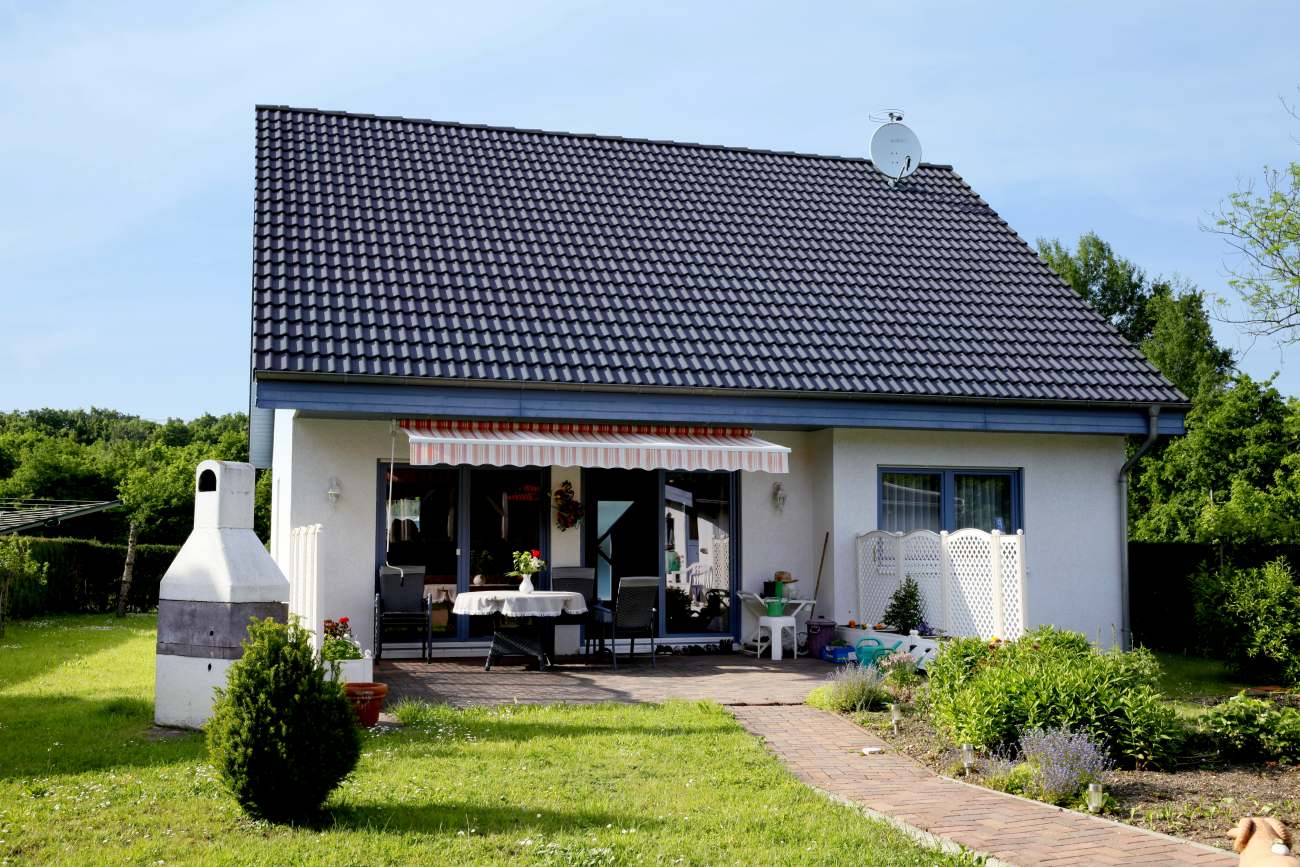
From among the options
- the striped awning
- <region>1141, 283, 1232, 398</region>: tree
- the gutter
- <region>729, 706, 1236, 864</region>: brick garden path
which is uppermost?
<region>1141, 283, 1232, 398</region>: tree

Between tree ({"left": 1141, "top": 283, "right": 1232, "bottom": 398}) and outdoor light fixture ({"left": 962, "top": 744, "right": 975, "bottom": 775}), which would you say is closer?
outdoor light fixture ({"left": 962, "top": 744, "right": 975, "bottom": 775})

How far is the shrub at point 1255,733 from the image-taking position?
9.10 metres

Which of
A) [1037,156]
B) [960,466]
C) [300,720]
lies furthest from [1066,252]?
[300,720]

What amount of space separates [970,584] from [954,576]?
28 centimetres

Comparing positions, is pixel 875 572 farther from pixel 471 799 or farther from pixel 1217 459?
pixel 1217 459

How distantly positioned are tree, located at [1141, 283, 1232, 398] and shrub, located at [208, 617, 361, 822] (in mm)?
36866

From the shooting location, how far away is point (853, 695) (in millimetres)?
11477

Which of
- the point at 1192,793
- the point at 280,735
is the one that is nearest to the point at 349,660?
the point at 280,735

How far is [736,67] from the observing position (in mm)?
14391

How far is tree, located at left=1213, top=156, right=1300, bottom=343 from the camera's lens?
16.2m

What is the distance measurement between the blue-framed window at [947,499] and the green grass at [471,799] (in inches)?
249

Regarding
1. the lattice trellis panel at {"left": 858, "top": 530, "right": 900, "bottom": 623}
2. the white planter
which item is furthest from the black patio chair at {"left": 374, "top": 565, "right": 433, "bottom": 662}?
the lattice trellis panel at {"left": 858, "top": 530, "right": 900, "bottom": 623}

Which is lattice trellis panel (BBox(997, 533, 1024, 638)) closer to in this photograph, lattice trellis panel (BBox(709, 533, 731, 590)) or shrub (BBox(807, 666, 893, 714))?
shrub (BBox(807, 666, 893, 714))

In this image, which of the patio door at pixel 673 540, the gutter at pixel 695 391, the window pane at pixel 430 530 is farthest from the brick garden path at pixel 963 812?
the window pane at pixel 430 530
